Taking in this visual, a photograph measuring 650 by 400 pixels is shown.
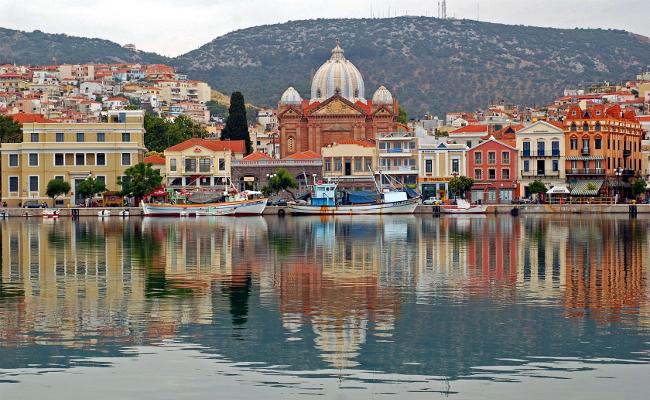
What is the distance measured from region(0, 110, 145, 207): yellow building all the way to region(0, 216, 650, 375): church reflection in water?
141 feet

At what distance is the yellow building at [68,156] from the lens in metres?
101

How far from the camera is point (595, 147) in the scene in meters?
103

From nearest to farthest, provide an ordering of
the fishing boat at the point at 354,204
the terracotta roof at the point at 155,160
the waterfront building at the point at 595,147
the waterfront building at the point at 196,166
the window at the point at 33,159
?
the fishing boat at the point at 354,204
the window at the point at 33,159
the waterfront building at the point at 595,147
the waterfront building at the point at 196,166
the terracotta roof at the point at 155,160

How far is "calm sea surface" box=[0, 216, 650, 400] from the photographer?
2166cm

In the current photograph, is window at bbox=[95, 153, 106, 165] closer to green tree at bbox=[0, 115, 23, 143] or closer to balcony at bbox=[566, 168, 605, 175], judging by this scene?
green tree at bbox=[0, 115, 23, 143]

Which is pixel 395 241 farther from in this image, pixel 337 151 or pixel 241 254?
pixel 337 151

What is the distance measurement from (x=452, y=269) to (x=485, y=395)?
19597 millimetres

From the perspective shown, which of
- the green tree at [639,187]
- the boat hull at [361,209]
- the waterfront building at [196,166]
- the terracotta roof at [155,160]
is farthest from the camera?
the terracotta roof at [155,160]

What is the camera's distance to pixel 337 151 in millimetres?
108938

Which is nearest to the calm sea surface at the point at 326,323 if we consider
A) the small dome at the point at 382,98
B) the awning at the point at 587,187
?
the awning at the point at 587,187

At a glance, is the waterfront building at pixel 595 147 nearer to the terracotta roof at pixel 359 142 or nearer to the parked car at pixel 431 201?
the parked car at pixel 431 201

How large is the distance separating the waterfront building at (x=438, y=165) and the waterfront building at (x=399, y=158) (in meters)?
0.80

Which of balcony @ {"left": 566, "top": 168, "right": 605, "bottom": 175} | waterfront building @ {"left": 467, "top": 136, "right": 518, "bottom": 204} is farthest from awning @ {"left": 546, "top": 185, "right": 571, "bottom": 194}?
waterfront building @ {"left": 467, "top": 136, "right": 518, "bottom": 204}

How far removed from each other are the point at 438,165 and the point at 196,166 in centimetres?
1873
